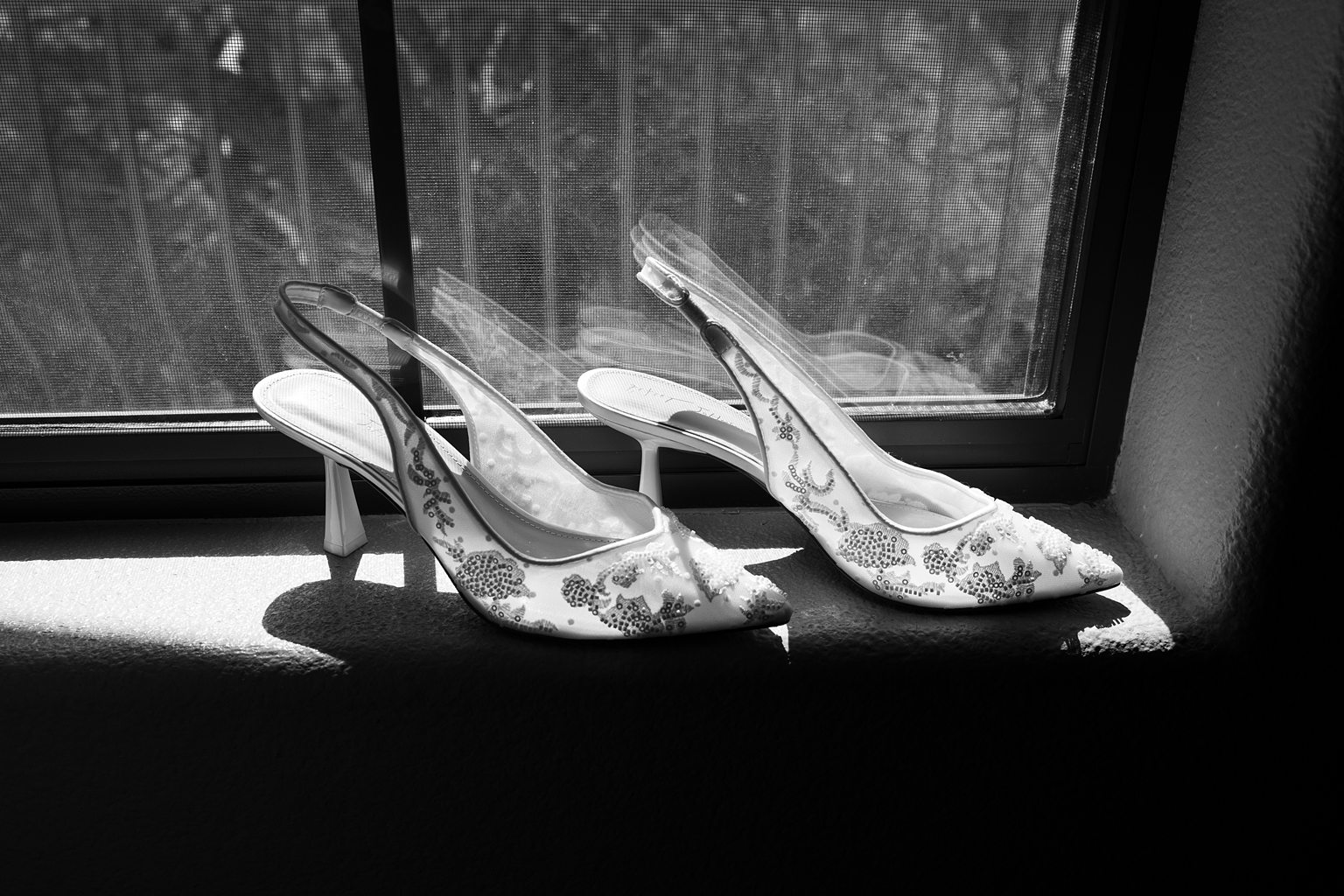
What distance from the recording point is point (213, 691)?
647 mm

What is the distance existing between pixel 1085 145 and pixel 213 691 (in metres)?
0.78

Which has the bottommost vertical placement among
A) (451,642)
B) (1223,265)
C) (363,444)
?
(451,642)

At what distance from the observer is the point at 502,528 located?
0.75 m

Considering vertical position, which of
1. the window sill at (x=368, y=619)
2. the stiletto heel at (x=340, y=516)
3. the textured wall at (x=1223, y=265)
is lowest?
the window sill at (x=368, y=619)

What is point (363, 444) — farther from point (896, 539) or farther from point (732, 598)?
point (896, 539)

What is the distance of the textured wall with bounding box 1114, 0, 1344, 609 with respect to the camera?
0.61 metres

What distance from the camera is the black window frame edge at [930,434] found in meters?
0.74

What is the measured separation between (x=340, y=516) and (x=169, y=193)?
29 centimetres

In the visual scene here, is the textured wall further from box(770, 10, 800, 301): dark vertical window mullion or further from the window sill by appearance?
box(770, 10, 800, 301): dark vertical window mullion

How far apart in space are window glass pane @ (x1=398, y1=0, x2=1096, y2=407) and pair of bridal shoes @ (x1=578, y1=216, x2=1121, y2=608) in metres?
0.04

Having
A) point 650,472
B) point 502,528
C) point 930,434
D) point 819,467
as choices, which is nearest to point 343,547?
point 502,528

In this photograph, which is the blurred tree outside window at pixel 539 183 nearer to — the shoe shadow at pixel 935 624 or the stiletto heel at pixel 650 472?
the stiletto heel at pixel 650 472

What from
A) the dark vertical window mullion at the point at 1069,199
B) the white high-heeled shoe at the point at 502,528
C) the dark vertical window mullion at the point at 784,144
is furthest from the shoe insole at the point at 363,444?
the dark vertical window mullion at the point at 1069,199

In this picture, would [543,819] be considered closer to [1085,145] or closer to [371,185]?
[371,185]
